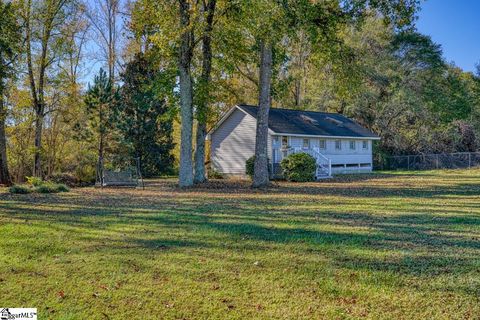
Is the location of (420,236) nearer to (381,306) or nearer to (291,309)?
(381,306)

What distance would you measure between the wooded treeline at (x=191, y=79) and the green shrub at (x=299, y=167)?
136 inches

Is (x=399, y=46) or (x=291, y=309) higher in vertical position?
(x=399, y=46)

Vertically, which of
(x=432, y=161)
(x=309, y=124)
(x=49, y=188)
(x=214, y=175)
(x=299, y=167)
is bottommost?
(x=49, y=188)

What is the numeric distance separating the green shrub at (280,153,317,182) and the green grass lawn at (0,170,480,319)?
1171cm

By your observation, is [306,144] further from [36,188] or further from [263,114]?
[36,188]

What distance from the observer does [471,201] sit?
11.7 metres

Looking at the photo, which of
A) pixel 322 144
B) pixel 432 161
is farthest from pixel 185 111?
pixel 432 161

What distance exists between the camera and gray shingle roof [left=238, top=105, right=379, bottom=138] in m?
25.0

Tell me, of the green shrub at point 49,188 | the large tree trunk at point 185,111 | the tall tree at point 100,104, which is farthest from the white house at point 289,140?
the green shrub at point 49,188

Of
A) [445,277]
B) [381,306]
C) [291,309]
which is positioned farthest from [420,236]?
[291,309]

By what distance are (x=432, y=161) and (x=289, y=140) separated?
54.9 ft

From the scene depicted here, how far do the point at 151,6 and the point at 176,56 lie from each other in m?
3.14

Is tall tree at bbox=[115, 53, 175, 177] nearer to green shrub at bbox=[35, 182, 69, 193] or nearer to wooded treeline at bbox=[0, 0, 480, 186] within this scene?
wooded treeline at bbox=[0, 0, 480, 186]

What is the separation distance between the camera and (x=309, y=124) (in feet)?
90.2
